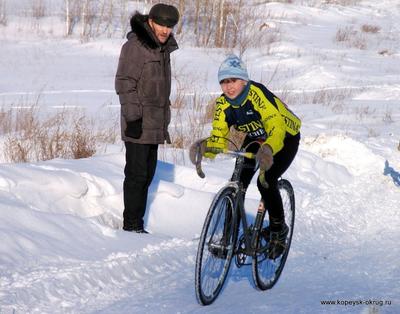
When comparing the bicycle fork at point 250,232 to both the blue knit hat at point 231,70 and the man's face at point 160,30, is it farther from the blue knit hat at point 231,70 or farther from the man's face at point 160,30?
the man's face at point 160,30

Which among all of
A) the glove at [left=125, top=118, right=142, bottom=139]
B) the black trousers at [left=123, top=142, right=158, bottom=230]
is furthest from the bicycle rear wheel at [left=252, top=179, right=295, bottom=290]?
the glove at [left=125, top=118, right=142, bottom=139]

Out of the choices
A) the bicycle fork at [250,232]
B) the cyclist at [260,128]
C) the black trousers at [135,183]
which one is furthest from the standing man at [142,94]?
the bicycle fork at [250,232]

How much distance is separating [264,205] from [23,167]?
2371 millimetres

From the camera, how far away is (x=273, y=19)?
2919 centimetres

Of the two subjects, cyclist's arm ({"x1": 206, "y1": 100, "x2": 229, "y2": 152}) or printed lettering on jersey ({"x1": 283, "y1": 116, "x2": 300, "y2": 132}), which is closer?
cyclist's arm ({"x1": 206, "y1": 100, "x2": 229, "y2": 152})

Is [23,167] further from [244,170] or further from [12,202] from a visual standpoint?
[244,170]

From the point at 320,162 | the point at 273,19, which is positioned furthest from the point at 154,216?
the point at 273,19

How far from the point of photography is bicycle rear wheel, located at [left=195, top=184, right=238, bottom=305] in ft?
14.5

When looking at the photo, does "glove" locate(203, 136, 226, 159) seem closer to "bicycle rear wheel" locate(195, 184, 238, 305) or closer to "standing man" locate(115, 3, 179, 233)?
"bicycle rear wheel" locate(195, 184, 238, 305)

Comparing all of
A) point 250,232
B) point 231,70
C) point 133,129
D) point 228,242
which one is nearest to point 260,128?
point 231,70

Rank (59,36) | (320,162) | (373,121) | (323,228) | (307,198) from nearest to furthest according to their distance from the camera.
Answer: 1. (323,228)
2. (307,198)
3. (320,162)
4. (373,121)
5. (59,36)

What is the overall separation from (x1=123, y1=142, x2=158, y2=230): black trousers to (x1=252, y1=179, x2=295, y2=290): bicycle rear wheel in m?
1.13

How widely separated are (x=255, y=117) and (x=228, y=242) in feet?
2.86

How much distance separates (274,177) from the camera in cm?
506
